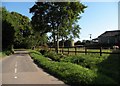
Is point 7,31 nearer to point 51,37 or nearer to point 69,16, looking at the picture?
point 51,37

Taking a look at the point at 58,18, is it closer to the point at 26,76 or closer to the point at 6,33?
the point at 6,33

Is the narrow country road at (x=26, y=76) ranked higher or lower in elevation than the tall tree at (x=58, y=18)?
lower

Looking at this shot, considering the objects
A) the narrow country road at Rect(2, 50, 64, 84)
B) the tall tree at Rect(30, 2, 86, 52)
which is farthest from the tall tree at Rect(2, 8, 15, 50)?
the narrow country road at Rect(2, 50, 64, 84)

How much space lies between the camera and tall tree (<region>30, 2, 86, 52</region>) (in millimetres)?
63438

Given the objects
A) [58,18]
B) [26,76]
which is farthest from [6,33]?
[26,76]

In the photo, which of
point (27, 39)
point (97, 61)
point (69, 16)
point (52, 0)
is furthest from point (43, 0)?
point (27, 39)

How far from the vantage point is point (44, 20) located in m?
65.3

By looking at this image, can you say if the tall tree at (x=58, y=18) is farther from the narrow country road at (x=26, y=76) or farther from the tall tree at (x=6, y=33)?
the narrow country road at (x=26, y=76)

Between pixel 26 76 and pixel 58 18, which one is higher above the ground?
pixel 58 18

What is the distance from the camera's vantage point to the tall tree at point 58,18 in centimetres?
6344

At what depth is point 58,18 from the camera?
63531 mm

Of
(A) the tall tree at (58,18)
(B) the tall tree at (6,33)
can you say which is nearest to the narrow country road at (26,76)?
(A) the tall tree at (58,18)

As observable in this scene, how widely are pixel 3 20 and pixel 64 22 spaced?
1540 centimetres

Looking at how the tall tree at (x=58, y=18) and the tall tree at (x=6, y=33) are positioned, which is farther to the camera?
the tall tree at (x=6, y=33)
